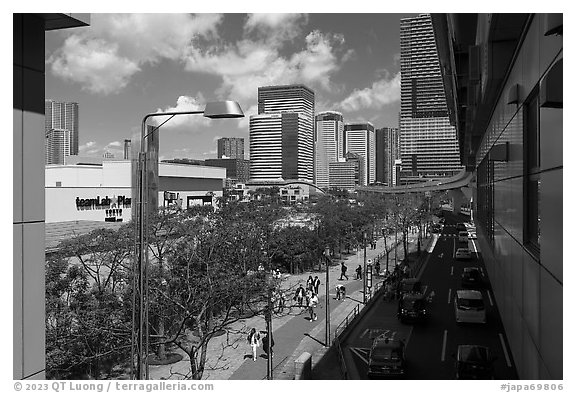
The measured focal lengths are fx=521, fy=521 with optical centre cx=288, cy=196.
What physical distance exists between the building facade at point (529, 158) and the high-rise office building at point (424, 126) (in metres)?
105

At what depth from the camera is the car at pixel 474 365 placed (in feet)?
29.9

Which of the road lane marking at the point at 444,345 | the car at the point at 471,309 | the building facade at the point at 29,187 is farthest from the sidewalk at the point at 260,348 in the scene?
the building facade at the point at 29,187

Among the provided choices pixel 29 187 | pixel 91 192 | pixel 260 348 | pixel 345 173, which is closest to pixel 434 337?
pixel 260 348

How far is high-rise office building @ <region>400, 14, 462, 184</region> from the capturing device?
368ft

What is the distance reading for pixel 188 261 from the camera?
33.8 feet

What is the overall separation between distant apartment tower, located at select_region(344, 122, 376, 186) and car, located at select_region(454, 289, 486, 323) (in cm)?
14776

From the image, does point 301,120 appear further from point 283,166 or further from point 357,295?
point 357,295

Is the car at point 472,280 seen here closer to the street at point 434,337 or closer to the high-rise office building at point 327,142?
the street at point 434,337

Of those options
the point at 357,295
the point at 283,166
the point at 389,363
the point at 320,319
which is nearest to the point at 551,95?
the point at 389,363

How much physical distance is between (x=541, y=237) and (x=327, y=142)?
132 m

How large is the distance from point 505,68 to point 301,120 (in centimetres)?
8673

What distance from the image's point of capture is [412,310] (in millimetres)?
14062

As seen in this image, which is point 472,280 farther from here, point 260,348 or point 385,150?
point 385,150
